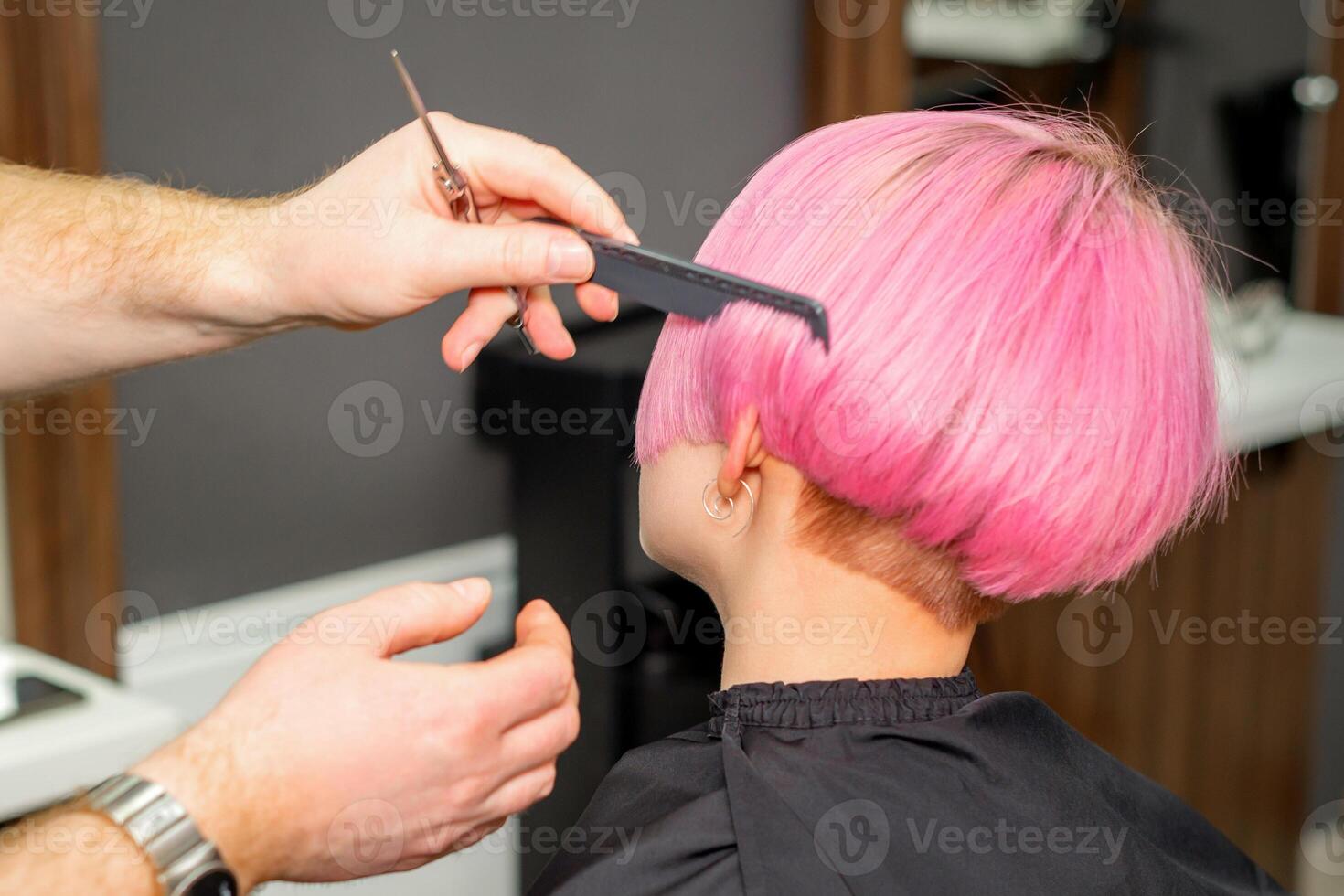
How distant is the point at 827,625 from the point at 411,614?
39 centimetres

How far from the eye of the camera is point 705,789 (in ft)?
3.54

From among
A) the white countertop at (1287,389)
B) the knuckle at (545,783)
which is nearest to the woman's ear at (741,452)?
the knuckle at (545,783)

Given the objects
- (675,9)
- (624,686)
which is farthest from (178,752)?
(675,9)

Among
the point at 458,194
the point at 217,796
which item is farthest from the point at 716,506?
the point at 217,796

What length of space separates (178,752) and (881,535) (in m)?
0.58

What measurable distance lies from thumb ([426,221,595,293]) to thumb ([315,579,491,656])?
268 millimetres

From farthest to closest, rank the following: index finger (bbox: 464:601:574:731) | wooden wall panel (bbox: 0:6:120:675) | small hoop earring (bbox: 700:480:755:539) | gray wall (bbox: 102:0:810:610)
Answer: gray wall (bbox: 102:0:810:610) → wooden wall panel (bbox: 0:6:120:675) → small hoop earring (bbox: 700:480:755:539) → index finger (bbox: 464:601:574:731)

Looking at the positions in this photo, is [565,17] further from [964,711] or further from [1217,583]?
[1217,583]

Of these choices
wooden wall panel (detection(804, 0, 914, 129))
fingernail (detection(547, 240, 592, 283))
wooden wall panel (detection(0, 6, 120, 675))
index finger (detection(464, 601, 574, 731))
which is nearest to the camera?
index finger (detection(464, 601, 574, 731))

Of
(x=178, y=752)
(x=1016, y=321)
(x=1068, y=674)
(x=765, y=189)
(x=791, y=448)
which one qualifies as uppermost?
(x=765, y=189)

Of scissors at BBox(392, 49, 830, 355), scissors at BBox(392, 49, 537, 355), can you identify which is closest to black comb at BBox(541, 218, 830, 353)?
scissors at BBox(392, 49, 830, 355)

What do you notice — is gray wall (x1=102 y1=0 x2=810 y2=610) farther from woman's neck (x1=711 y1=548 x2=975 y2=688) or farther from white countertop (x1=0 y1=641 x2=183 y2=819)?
woman's neck (x1=711 y1=548 x2=975 y2=688)

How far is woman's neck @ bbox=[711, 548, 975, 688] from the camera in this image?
1107 millimetres

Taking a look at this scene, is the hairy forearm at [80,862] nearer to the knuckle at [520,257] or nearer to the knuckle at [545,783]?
the knuckle at [545,783]
